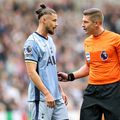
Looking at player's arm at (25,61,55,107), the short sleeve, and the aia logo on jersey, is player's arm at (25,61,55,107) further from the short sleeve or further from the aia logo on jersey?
the aia logo on jersey

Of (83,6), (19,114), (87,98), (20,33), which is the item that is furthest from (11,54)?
(87,98)

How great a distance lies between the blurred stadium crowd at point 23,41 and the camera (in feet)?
57.2

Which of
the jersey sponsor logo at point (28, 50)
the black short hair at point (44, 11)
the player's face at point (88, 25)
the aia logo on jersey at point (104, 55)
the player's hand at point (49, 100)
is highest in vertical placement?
the black short hair at point (44, 11)

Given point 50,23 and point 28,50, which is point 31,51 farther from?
point 50,23

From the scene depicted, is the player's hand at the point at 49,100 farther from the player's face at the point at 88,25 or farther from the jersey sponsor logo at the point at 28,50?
the player's face at the point at 88,25

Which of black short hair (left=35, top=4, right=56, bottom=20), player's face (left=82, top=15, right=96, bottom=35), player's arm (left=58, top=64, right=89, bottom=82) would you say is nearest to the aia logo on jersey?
player's face (left=82, top=15, right=96, bottom=35)

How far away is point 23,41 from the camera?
1986 centimetres

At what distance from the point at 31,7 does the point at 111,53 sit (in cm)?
1266

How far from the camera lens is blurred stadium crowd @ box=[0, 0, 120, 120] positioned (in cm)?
1744

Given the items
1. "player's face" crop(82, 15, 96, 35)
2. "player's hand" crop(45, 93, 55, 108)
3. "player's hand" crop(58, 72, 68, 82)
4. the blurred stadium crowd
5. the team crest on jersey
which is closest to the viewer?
"player's hand" crop(45, 93, 55, 108)

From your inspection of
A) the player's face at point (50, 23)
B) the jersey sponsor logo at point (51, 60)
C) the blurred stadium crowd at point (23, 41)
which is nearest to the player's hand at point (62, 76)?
the jersey sponsor logo at point (51, 60)

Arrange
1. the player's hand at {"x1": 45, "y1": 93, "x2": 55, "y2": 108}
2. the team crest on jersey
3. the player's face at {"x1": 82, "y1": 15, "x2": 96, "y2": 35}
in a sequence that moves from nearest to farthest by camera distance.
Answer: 1. the player's hand at {"x1": 45, "y1": 93, "x2": 55, "y2": 108}
2. the team crest on jersey
3. the player's face at {"x1": 82, "y1": 15, "x2": 96, "y2": 35}

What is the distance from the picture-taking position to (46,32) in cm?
1005

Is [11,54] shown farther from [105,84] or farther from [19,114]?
[105,84]
